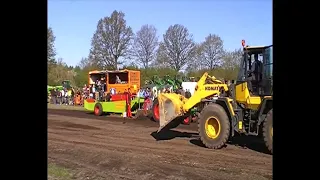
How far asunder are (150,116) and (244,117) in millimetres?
8721

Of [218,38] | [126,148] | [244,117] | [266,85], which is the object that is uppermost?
[218,38]

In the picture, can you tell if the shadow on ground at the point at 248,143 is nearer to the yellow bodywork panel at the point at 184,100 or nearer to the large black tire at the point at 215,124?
the large black tire at the point at 215,124

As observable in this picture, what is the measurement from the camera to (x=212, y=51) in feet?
134

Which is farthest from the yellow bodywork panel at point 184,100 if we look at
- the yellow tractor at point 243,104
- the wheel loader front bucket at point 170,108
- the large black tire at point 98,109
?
the large black tire at point 98,109

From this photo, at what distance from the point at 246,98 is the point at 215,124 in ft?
3.50

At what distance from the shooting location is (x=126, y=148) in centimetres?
1002

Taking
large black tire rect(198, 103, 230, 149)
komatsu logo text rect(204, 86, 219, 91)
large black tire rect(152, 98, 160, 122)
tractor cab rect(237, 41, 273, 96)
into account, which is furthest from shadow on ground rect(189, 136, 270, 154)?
large black tire rect(152, 98, 160, 122)

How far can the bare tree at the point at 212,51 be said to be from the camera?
40.2 meters

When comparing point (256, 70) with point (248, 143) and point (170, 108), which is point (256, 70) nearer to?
point (248, 143)

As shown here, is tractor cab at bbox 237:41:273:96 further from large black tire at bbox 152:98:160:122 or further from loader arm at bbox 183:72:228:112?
large black tire at bbox 152:98:160:122
